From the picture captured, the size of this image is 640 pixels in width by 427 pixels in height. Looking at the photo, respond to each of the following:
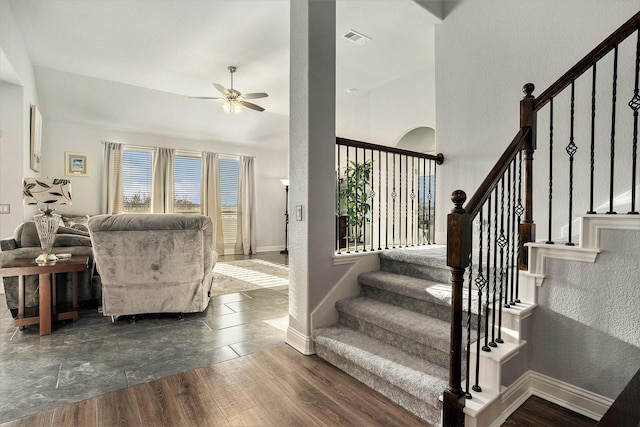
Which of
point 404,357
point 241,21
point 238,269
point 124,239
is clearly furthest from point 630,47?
point 238,269

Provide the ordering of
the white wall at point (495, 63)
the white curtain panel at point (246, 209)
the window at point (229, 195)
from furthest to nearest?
the white curtain panel at point (246, 209) < the window at point (229, 195) < the white wall at point (495, 63)

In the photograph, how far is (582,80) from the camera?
9.11 ft

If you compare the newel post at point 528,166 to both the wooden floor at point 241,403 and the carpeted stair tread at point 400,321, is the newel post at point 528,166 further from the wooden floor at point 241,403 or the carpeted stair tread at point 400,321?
the wooden floor at point 241,403

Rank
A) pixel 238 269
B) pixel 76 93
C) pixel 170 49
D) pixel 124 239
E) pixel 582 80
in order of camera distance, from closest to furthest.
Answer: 1. pixel 582 80
2. pixel 124 239
3. pixel 170 49
4. pixel 76 93
5. pixel 238 269

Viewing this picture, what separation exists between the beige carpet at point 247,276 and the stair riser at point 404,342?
232cm

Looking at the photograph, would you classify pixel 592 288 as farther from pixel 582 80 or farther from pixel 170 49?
pixel 170 49

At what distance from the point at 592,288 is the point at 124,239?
11.7 ft

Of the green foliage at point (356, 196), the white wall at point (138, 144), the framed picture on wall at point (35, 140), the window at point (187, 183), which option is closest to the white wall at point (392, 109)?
the green foliage at point (356, 196)

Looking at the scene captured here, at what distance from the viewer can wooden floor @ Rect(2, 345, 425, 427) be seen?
1.77 metres

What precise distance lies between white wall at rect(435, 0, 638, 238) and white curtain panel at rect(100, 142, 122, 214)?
20.8 feet

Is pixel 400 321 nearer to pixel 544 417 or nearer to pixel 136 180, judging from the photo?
pixel 544 417

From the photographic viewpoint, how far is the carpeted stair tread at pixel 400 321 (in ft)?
6.78

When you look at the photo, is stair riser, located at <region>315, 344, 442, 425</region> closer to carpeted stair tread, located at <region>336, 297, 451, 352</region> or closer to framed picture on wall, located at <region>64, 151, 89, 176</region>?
carpeted stair tread, located at <region>336, 297, 451, 352</region>

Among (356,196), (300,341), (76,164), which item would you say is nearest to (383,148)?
(356,196)
